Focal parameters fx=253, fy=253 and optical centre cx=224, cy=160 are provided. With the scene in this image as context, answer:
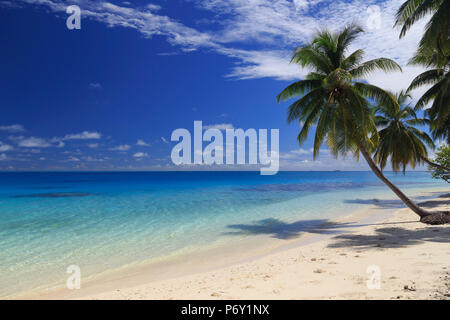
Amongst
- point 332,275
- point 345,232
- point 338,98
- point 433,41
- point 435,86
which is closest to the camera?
point 332,275

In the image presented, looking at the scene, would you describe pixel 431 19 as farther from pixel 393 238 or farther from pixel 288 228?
pixel 288 228

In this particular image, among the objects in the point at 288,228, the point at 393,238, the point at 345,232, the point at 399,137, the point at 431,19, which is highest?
the point at 431,19

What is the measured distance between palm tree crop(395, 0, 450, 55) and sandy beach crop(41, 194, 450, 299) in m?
5.75

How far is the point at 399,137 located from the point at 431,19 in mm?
6927

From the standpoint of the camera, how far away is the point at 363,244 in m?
7.25

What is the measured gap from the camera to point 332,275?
475 cm

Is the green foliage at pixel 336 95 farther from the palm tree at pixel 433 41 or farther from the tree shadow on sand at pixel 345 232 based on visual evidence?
the tree shadow on sand at pixel 345 232

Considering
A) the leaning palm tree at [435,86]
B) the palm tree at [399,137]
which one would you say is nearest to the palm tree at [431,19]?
the leaning palm tree at [435,86]

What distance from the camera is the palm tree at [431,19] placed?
7203 mm

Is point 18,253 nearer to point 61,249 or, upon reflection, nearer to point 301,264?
point 61,249

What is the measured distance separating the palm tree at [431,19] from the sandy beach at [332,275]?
18.9 ft

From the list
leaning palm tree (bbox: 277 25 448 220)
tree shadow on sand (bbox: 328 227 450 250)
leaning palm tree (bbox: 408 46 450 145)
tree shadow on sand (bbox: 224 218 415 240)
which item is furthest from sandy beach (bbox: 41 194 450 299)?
leaning palm tree (bbox: 408 46 450 145)

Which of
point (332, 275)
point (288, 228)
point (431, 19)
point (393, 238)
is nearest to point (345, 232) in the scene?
point (393, 238)
